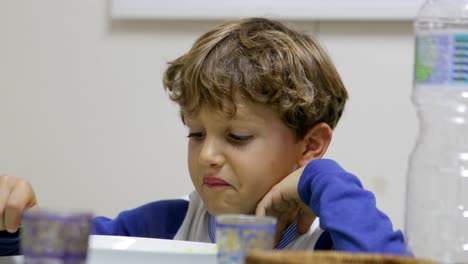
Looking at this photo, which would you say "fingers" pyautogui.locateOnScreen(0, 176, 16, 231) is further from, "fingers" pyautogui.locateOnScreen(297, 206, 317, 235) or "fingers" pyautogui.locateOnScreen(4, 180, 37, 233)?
"fingers" pyautogui.locateOnScreen(297, 206, 317, 235)

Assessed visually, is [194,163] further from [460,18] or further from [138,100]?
[138,100]

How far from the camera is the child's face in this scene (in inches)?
54.9

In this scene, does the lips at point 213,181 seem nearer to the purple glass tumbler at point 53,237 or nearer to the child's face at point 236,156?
the child's face at point 236,156

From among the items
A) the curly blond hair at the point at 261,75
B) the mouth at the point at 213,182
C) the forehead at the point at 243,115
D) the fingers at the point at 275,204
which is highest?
the curly blond hair at the point at 261,75

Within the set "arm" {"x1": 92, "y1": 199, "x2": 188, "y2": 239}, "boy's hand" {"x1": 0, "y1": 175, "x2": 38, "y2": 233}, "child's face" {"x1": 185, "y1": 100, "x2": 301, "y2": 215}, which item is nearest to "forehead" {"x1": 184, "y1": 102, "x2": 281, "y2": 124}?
"child's face" {"x1": 185, "y1": 100, "x2": 301, "y2": 215}

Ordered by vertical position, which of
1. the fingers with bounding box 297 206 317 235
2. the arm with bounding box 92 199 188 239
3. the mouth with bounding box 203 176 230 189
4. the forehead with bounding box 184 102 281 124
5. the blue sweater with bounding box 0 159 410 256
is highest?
the forehead with bounding box 184 102 281 124

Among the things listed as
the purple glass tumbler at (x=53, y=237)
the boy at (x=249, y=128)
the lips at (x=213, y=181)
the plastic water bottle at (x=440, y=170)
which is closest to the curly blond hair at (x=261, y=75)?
the boy at (x=249, y=128)

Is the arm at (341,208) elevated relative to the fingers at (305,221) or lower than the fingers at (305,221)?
elevated

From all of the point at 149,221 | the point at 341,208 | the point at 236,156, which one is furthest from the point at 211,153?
the point at 341,208

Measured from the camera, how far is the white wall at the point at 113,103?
221 cm

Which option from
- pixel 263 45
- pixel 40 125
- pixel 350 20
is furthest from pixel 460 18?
pixel 40 125

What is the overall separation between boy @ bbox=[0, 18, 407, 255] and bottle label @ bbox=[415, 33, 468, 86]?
1.23 ft

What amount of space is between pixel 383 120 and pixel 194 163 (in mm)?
917

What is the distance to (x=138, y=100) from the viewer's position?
2.39 m
